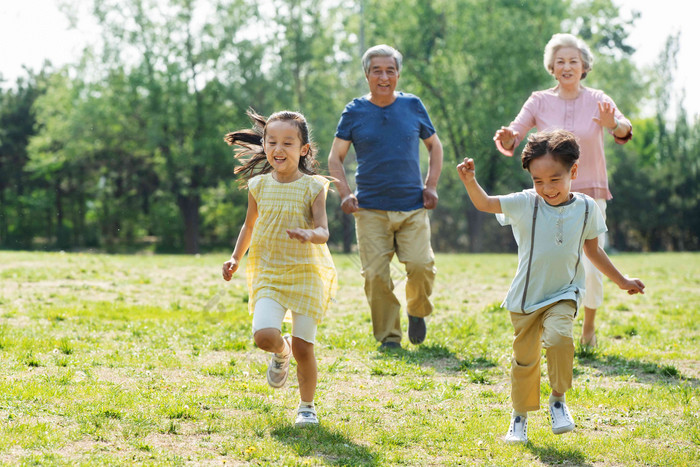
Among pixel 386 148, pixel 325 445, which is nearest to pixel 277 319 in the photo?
pixel 325 445

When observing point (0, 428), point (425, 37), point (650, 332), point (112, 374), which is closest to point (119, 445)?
point (0, 428)

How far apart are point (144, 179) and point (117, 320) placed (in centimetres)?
3275

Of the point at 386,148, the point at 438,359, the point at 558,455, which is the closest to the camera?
the point at 558,455

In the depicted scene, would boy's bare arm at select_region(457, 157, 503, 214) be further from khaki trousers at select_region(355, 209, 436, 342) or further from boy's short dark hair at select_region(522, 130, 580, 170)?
khaki trousers at select_region(355, 209, 436, 342)

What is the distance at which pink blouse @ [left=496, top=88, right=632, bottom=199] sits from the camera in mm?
6504

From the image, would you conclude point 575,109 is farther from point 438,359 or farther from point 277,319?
point 277,319

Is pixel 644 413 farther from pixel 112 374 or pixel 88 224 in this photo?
pixel 88 224

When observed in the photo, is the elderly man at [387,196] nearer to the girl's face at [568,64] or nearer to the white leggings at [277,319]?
the girl's face at [568,64]

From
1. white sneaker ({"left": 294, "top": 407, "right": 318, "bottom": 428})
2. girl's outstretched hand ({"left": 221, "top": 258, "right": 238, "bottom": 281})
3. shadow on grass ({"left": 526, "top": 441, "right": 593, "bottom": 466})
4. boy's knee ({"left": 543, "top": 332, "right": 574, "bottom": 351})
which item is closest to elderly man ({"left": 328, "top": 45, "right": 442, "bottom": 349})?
girl's outstretched hand ({"left": 221, "top": 258, "right": 238, "bottom": 281})

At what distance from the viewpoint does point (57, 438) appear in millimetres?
3992

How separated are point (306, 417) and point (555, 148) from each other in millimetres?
2027

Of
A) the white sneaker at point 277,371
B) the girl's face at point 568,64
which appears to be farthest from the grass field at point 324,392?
the girl's face at point 568,64

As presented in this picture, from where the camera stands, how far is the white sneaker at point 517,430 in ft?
13.9

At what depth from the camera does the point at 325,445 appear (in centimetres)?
412
